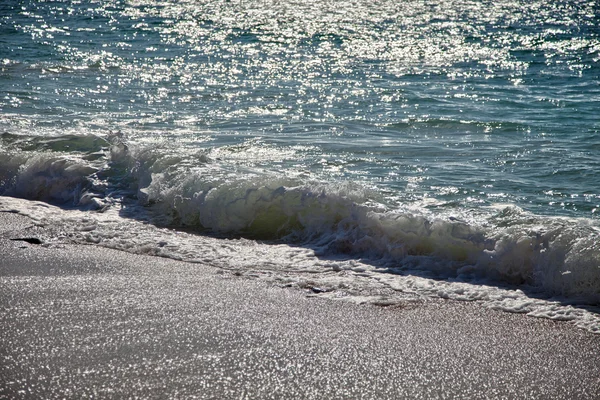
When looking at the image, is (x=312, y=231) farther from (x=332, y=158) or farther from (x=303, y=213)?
(x=332, y=158)

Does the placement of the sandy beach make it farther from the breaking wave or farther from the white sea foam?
the breaking wave

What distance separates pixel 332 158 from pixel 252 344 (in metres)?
4.76

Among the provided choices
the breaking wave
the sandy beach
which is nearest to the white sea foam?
the breaking wave

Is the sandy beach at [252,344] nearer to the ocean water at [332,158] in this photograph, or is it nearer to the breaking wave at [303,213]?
the ocean water at [332,158]

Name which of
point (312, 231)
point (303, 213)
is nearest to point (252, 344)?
point (312, 231)

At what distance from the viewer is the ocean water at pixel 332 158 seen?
5.21 meters

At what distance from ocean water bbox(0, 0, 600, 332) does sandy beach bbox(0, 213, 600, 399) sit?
397 mm

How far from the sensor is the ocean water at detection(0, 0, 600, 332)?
521 cm

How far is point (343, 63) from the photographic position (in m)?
15.8

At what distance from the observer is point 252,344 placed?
3.72m

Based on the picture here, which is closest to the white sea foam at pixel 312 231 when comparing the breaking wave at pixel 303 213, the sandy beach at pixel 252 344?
the breaking wave at pixel 303 213

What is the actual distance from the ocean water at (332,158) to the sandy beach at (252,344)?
40cm

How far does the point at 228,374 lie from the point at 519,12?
22.0 m

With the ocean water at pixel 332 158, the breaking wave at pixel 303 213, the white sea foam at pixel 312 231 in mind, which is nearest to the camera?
the white sea foam at pixel 312 231
